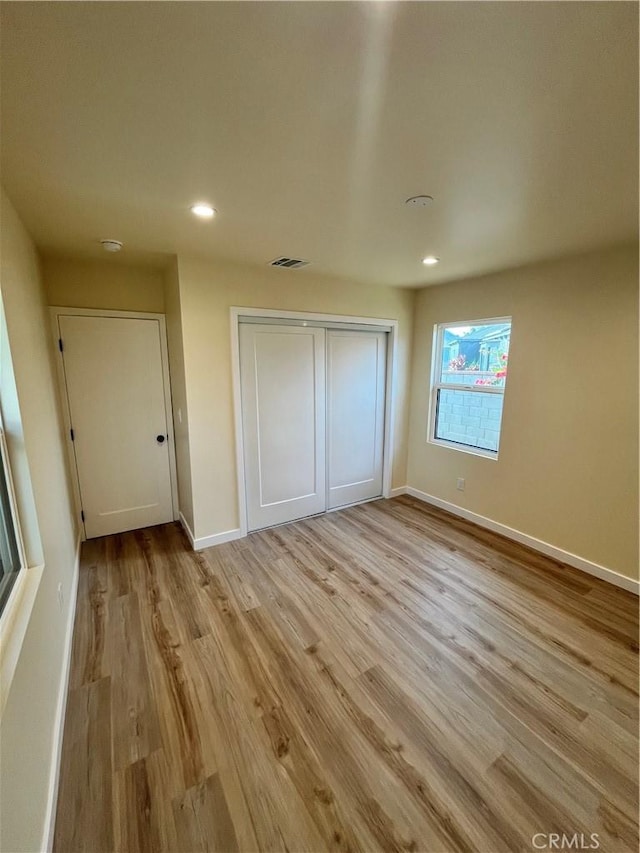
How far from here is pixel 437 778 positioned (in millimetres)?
1390

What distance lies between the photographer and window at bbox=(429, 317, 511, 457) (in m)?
3.29

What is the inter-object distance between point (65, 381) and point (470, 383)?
3.77 meters

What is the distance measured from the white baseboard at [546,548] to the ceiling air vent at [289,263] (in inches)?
113

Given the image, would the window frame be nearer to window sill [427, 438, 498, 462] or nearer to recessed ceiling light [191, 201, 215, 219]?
recessed ceiling light [191, 201, 215, 219]

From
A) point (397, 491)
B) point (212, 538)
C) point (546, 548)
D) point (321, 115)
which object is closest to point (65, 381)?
point (212, 538)

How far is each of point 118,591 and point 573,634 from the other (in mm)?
3046

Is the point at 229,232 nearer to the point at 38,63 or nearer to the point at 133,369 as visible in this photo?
the point at 38,63

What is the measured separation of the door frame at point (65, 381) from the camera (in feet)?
9.44

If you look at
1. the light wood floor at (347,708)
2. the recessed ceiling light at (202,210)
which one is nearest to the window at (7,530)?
the light wood floor at (347,708)

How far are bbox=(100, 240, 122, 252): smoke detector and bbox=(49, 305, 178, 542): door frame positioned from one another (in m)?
0.70

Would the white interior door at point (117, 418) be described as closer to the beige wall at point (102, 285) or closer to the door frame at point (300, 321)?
the beige wall at point (102, 285)

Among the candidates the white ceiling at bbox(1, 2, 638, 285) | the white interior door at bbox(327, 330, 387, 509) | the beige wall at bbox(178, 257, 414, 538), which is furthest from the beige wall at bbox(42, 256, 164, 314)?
the white interior door at bbox(327, 330, 387, 509)

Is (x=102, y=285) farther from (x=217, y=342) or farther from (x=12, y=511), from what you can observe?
(x=12, y=511)

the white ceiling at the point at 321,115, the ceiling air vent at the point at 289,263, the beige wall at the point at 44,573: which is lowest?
A: the beige wall at the point at 44,573
